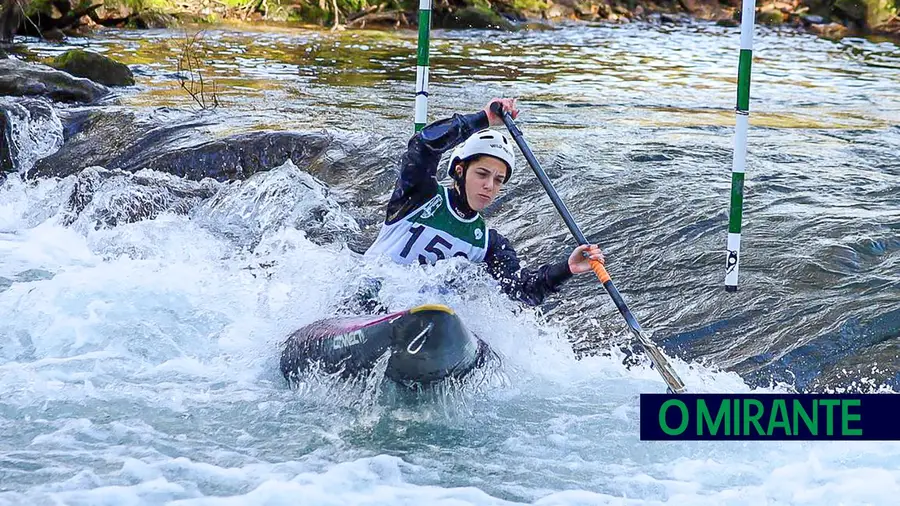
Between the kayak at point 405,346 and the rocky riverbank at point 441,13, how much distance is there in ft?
36.4

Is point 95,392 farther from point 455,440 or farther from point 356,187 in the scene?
point 356,187

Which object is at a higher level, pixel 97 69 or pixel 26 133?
pixel 97 69

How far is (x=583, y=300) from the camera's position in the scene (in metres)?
5.71

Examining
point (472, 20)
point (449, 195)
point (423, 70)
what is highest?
point (472, 20)

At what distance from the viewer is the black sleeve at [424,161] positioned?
4.66 meters

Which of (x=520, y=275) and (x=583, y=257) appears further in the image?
(x=520, y=275)

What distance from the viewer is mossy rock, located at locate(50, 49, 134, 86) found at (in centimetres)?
1104

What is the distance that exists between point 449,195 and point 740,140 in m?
1.54

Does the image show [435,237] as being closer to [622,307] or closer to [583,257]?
[583,257]

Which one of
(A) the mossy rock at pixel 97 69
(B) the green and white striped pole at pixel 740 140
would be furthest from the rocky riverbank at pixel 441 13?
(B) the green and white striped pole at pixel 740 140

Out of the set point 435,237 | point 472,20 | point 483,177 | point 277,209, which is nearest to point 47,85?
point 277,209

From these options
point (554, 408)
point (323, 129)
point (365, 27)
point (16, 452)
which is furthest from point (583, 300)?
point (365, 27)

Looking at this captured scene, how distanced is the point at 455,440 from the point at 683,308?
A: 1.82 metres

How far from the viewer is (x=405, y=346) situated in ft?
12.8
